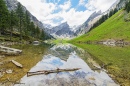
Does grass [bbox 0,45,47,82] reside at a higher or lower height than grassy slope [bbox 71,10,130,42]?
lower

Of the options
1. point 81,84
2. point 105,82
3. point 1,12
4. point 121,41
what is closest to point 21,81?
point 81,84

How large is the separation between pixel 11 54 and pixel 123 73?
23.4 metres

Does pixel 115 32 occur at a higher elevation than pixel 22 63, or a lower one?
higher

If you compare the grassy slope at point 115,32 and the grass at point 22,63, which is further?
the grassy slope at point 115,32

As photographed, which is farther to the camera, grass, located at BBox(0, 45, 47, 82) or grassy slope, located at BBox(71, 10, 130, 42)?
grassy slope, located at BBox(71, 10, 130, 42)

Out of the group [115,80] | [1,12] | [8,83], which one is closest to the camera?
[8,83]

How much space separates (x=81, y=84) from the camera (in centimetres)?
1606

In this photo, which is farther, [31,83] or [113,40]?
[113,40]

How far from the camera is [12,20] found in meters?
76.2

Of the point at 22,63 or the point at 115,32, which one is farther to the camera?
the point at 115,32

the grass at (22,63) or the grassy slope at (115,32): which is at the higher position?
the grassy slope at (115,32)

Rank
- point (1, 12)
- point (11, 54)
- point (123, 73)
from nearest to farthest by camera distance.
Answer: point (123, 73) < point (11, 54) < point (1, 12)

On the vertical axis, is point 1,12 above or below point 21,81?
above

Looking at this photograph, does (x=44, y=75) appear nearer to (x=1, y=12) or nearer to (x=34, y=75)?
(x=34, y=75)
